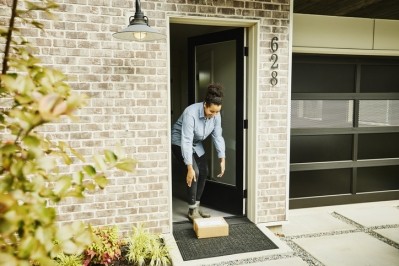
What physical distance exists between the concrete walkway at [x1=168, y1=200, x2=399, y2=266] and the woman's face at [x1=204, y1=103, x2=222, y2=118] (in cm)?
145

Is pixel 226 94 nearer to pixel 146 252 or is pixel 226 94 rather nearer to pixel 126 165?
pixel 146 252

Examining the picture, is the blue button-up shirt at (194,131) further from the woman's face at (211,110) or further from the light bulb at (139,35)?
the light bulb at (139,35)

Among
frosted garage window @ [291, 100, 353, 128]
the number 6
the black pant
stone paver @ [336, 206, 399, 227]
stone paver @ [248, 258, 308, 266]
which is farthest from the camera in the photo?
frosted garage window @ [291, 100, 353, 128]

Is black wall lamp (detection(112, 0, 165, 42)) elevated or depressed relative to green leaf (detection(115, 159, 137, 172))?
elevated

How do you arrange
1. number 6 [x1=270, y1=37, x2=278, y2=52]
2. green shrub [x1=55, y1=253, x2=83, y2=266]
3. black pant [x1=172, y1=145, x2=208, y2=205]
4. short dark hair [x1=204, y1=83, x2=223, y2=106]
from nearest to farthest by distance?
green shrub [x1=55, y1=253, x2=83, y2=266]
short dark hair [x1=204, y1=83, x2=223, y2=106]
number 6 [x1=270, y1=37, x2=278, y2=52]
black pant [x1=172, y1=145, x2=208, y2=205]

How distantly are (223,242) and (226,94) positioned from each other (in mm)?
1883

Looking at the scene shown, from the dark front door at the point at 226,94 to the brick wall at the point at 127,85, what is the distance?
0.36m

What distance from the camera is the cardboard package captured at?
11.7 feet

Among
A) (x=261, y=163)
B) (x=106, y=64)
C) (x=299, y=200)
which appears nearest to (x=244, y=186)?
(x=261, y=163)

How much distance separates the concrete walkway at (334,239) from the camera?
3.21 metres

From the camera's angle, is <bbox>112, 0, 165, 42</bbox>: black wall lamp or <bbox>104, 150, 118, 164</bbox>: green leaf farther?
<bbox>112, 0, 165, 42</bbox>: black wall lamp

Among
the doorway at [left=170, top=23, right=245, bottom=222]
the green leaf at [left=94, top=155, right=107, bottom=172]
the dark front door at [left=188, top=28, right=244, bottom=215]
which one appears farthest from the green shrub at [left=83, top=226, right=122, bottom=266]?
the green leaf at [left=94, top=155, right=107, bottom=172]

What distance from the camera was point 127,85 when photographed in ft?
11.1

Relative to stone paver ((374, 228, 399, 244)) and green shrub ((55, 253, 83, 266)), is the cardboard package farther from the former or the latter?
stone paver ((374, 228, 399, 244))
